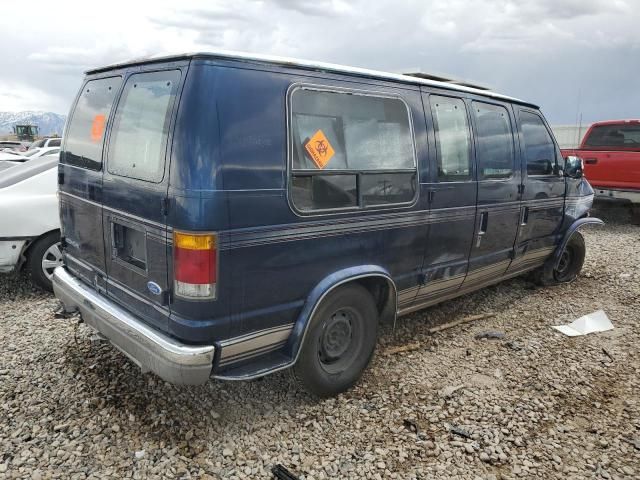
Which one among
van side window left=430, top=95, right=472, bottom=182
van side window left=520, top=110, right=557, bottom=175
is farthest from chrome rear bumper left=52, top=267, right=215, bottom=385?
van side window left=520, top=110, right=557, bottom=175

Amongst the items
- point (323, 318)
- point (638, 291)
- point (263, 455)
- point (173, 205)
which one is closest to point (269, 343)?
point (323, 318)

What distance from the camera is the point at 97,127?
336 centimetres

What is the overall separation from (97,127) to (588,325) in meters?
4.65

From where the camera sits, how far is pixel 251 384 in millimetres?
3639

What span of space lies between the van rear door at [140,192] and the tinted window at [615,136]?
9683 millimetres

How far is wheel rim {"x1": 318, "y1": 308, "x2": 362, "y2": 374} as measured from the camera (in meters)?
3.38

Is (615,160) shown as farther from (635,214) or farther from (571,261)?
(571,261)

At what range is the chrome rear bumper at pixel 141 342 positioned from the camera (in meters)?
2.67

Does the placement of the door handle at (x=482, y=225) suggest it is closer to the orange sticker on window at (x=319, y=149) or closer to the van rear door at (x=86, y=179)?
the orange sticker on window at (x=319, y=149)

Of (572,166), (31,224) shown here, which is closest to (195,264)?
(31,224)

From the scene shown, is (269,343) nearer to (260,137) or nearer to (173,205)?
(173,205)

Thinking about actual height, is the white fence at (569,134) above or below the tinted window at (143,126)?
above

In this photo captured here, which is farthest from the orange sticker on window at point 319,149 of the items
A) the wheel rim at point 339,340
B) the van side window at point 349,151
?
the wheel rim at point 339,340

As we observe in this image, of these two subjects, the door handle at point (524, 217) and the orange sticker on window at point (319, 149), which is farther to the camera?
the door handle at point (524, 217)
